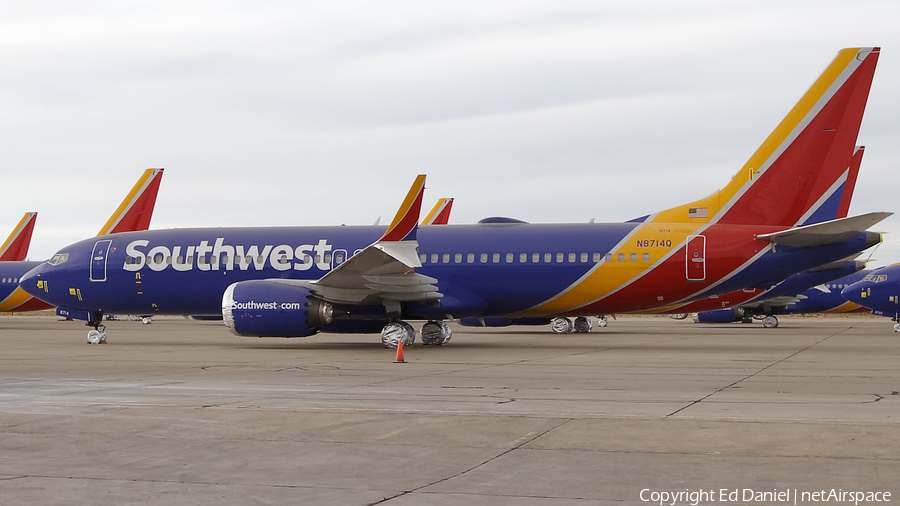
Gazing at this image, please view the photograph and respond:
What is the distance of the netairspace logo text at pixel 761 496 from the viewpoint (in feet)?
19.6

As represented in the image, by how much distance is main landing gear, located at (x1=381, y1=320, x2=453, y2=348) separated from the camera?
23438 millimetres

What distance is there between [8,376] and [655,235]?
1588 centimetres

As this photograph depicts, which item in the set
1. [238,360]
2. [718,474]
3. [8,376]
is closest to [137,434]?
[718,474]

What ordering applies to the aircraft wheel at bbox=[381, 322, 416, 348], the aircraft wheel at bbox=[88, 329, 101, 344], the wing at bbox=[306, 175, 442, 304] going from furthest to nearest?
the aircraft wheel at bbox=[88, 329, 101, 344], the aircraft wheel at bbox=[381, 322, 416, 348], the wing at bbox=[306, 175, 442, 304]

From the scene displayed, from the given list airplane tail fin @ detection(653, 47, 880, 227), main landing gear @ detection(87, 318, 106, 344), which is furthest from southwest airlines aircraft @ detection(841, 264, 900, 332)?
main landing gear @ detection(87, 318, 106, 344)

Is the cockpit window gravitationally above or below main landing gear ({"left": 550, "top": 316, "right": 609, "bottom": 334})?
above

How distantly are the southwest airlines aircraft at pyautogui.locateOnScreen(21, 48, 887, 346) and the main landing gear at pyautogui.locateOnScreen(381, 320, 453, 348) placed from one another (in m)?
0.04

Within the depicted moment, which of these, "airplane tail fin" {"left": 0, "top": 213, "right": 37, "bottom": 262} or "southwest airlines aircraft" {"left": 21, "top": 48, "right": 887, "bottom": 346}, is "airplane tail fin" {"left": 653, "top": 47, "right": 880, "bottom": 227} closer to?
"southwest airlines aircraft" {"left": 21, "top": 48, "right": 887, "bottom": 346}

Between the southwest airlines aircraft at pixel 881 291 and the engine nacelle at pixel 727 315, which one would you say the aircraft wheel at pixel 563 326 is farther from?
the engine nacelle at pixel 727 315

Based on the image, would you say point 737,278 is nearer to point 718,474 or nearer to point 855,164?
point 855,164

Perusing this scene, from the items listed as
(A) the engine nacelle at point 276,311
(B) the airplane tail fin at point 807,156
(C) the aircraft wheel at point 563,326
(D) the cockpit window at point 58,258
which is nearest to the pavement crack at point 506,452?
(A) the engine nacelle at point 276,311

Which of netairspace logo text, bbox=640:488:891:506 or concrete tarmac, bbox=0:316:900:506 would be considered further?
concrete tarmac, bbox=0:316:900:506

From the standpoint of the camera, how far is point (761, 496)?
611cm

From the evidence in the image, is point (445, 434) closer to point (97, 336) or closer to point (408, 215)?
point (408, 215)
